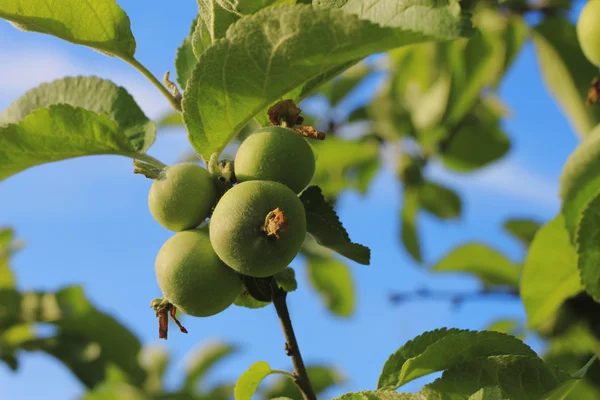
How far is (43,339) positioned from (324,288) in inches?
67.1

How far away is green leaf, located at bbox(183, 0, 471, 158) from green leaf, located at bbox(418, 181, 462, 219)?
277cm

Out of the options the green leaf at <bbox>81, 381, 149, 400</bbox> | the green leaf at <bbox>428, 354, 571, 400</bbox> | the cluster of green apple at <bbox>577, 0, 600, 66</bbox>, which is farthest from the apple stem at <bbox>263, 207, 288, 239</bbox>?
the green leaf at <bbox>81, 381, 149, 400</bbox>

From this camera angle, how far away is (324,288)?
162 inches

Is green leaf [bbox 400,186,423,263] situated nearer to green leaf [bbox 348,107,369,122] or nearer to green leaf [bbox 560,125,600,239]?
green leaf [bbox 348,107,369,122]

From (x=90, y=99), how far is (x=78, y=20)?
244 millimetres

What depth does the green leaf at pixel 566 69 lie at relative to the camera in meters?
2.20

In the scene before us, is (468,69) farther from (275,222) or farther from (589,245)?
(275,222)

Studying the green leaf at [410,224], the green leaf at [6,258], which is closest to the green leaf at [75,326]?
the green leaf at [6,258]

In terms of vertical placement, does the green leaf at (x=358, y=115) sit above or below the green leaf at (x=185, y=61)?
above

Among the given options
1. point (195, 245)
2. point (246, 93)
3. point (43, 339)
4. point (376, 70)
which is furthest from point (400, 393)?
point (376, 70)

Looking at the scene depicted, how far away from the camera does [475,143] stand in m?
3.40

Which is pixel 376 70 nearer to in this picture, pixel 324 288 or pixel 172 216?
pixel 324 288

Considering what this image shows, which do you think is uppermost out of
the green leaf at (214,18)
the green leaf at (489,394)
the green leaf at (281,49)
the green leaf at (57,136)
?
the green leaf at (214,18)

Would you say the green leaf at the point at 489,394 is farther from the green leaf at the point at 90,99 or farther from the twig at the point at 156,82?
the green leaf at the point at 90,99
